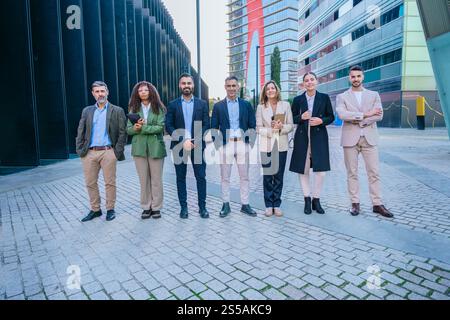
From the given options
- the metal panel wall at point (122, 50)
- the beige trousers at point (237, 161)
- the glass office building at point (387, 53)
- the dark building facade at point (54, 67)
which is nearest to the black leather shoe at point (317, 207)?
the beige trousers at point (237, 161)

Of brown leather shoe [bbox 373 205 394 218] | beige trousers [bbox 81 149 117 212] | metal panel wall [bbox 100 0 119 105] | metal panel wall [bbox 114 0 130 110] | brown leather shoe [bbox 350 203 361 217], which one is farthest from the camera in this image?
metal panel wall [bbox 114 0 130 110]

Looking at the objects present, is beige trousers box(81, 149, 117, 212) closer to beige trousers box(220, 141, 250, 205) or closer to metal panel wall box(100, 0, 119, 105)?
beige trousers box(220, 141, 250, 205)

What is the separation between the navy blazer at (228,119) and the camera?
16.6 ft

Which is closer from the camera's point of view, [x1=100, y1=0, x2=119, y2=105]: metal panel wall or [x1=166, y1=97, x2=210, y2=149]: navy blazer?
[x1=166, y1=97, x2=210, y2=149]: navy blazer

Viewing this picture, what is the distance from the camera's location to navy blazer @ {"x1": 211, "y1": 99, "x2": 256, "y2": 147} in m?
5.07

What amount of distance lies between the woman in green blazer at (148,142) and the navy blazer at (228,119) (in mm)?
873

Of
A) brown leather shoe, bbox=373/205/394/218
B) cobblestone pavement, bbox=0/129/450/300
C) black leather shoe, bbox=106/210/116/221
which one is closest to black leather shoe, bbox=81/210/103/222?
cobblestone pavement, bbox=0/129/450/300

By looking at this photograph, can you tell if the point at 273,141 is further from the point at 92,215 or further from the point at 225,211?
the point at 92,215

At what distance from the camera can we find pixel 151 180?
5.12 metres

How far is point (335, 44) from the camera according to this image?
39281 millimetres

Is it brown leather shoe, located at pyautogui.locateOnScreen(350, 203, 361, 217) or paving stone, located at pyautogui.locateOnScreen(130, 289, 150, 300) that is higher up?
brown leather shoe, located at pyautogui.locateOnScreen(350, 203, 361, 217)

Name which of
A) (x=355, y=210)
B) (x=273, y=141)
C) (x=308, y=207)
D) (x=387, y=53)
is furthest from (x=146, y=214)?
(x=387, y=53)

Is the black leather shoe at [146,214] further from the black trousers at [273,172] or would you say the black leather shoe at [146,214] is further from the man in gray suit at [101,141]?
the black trousers at [273,172]

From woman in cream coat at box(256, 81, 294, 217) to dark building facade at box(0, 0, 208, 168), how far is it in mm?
8631
